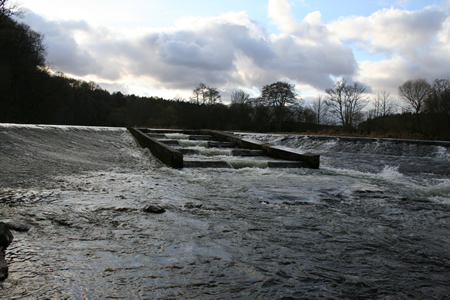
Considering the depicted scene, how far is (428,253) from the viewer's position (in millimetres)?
2707

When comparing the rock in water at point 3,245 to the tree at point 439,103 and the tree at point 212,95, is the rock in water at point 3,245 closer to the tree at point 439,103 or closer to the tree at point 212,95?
the tree at point 439,103

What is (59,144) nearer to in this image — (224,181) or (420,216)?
(224,181)

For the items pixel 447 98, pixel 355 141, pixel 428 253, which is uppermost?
pixel 447 98

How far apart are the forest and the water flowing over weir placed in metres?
14.5

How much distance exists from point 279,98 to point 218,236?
38.5 metres

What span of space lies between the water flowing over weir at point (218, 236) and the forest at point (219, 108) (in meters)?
14.5

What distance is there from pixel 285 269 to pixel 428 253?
1393 millimetres

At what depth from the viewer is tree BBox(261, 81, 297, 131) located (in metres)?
39.6

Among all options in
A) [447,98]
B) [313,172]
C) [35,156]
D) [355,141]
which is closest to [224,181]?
[313,172]

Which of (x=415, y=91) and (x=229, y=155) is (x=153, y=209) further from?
(x=415, y=91)

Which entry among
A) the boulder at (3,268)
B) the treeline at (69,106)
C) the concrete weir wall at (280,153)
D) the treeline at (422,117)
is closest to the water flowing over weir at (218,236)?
the boulder at (3,268)

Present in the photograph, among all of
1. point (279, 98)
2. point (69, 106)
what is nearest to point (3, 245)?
point (279, 98)

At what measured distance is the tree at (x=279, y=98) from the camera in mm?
39625

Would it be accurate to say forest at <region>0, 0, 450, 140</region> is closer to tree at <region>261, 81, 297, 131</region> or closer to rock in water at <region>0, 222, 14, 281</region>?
tree at <region>261, 81, 297, 131</region>
